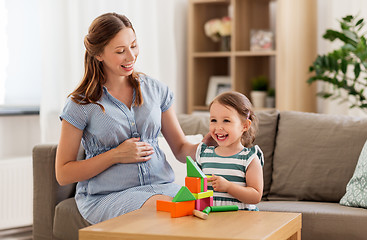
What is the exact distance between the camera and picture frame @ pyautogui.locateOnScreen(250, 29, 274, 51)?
3.98 m

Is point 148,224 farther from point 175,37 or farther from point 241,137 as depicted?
point 175,37

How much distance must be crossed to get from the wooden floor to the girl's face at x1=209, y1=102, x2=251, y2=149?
6.32ft

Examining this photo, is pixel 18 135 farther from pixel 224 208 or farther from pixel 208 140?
pixel 224 208

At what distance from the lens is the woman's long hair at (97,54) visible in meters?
2.11

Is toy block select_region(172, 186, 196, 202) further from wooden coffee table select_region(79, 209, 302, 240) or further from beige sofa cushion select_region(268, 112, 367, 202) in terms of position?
beige sofa cushion select_region(268, 112, 367, 202)

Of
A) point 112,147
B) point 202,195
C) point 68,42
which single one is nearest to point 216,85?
point 68,42

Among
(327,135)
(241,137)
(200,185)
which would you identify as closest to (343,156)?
(327,135)

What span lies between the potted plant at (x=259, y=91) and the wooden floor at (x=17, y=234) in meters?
1.75

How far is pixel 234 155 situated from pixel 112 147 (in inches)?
20.3

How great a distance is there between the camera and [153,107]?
2262 mm

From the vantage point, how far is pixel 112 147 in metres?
2.18

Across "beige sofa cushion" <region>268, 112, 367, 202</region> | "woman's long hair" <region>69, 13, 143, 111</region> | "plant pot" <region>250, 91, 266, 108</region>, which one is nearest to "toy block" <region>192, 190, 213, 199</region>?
"woman's long hair" <region>69, 13, 143, 111</region>

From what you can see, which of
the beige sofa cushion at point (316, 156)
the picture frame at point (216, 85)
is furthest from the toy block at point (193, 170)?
the picture frame at point (216, 85)

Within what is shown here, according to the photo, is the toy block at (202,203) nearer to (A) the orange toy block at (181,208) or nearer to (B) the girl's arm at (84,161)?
(A) the orange toy block at (181,208)
